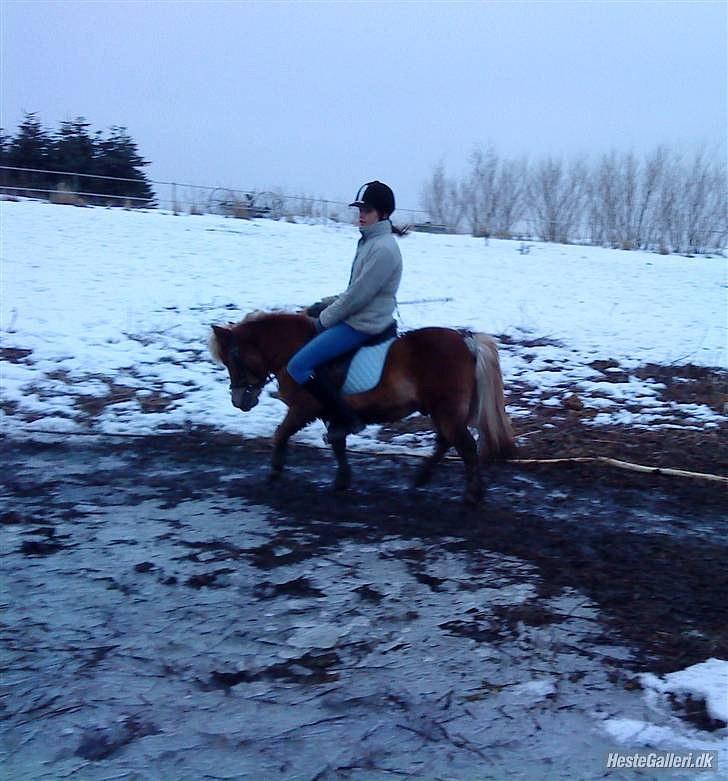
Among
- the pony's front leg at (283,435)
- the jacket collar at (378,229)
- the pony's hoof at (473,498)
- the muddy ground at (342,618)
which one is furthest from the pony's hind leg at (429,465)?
the jacket collar at (378,229)

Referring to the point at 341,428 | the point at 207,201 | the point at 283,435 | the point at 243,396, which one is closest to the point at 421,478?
the point at 341,428

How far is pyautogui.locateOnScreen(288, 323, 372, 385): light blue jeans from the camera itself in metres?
6.43

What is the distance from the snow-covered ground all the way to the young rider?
2099mm

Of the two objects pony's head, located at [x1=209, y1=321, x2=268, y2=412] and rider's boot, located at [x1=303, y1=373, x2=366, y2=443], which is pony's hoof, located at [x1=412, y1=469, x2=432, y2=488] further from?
pony's head, located at [x1=209, y1=321, x2=268, y2=412]

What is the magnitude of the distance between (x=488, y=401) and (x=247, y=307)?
7650 mm

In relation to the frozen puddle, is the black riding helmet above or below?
above

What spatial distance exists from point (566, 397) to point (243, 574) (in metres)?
6.05

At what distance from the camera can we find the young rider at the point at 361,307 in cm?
625

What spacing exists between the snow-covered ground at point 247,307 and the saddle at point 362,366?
6.92ft

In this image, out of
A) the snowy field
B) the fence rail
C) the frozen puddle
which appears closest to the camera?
the frozen puddle

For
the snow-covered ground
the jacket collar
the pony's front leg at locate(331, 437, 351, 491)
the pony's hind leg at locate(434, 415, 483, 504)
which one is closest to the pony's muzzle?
the pony's front leg at locate(331, 437, 351, 491)

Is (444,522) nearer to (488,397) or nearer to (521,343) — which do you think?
(488,397)

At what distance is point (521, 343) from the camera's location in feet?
40.9

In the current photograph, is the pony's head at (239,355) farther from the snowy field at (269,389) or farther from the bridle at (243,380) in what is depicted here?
the snowy field at (269,389)
